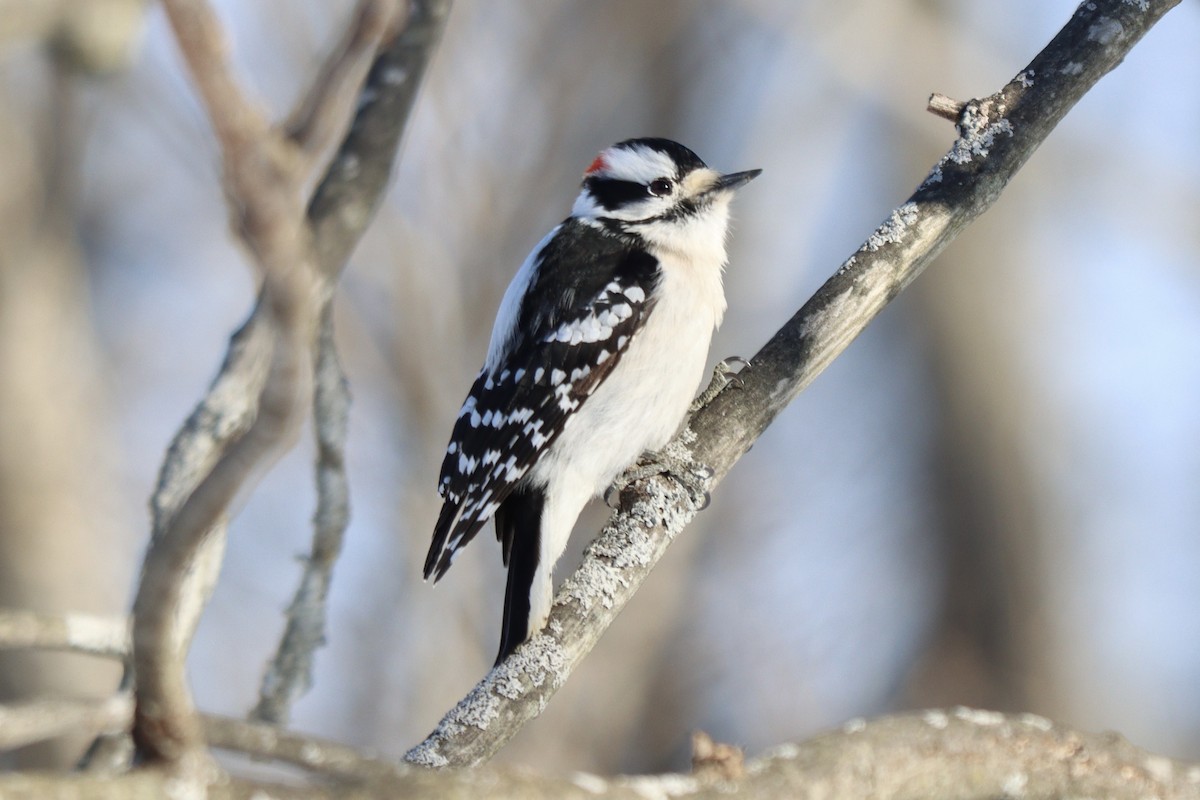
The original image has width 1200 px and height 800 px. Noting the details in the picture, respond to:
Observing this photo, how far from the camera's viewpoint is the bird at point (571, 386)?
3.79m

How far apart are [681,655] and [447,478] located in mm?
4730

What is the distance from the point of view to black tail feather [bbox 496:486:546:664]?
10.3 ft

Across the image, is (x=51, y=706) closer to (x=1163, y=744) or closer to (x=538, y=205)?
(x=538, y=205)

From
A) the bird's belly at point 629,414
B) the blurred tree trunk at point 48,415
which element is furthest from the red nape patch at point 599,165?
the blurred tree trunk at point 48,415

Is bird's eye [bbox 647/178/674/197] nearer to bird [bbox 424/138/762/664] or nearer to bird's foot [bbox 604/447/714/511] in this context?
bird [bbox 424/138/762/664]

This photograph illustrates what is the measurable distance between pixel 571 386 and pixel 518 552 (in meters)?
0.60

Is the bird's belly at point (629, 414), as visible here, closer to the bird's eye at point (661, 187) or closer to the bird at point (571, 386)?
the bird at point (571, 386)

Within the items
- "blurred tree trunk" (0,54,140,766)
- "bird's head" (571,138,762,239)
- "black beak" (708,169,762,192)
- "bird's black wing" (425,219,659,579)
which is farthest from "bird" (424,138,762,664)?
"blurred tree trunk" (0,54,140,766)

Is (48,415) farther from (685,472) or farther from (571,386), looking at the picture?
(685,472)

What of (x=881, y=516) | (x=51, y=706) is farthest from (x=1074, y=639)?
Answer: (x=51, y=706)

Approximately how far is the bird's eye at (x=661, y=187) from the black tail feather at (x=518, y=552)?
4.32ft

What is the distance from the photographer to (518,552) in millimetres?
3729

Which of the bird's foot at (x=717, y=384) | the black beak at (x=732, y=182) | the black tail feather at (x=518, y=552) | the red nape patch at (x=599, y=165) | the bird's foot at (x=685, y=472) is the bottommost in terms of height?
the black tail feather at (x=518, y=552)

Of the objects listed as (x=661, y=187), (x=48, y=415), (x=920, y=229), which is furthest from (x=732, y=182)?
(x=48, y=415)
